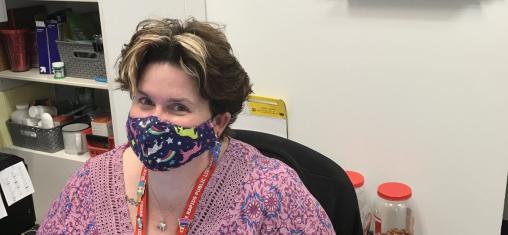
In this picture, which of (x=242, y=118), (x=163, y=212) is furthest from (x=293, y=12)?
(x=163, y=212)

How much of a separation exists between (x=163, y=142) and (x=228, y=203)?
0.22 meters

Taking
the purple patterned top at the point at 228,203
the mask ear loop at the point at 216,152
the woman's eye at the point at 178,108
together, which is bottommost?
the purple patterned top at the point at 228,203

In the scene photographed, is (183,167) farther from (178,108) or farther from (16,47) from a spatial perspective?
(16,47)

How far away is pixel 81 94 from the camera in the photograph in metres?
2.59

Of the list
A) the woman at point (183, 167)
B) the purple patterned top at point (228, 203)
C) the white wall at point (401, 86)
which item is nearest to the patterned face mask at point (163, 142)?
the woman at point (183, 167)

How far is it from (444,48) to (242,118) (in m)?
0.82

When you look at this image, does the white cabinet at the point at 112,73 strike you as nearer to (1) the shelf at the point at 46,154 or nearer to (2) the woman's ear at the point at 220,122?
(1) the shelf at the point at 46,154

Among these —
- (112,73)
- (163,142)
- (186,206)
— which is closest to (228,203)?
(186,206)

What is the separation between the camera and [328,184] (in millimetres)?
1296

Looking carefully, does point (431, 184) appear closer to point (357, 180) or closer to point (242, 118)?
point (357, 180)

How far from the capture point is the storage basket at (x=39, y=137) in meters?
2.35

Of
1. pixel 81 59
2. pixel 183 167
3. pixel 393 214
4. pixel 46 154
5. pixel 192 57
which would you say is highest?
pixel 192 57

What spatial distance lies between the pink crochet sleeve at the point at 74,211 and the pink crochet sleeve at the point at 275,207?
322 millimetres

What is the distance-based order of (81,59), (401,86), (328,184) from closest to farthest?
(328,184)
(401,86)
(81,59)
